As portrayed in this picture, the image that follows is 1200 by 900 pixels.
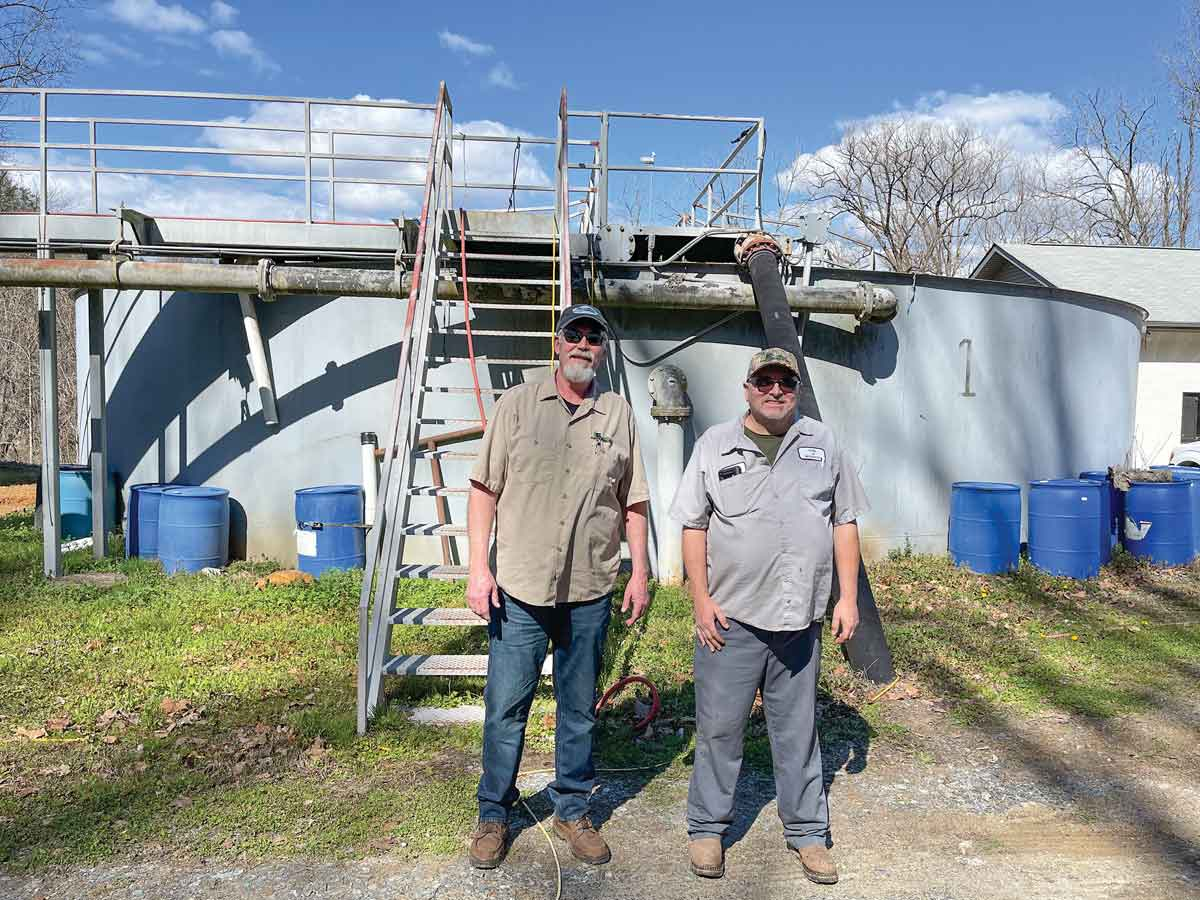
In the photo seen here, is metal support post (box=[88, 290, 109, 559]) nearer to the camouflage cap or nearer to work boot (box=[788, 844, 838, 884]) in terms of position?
the camouflage cap

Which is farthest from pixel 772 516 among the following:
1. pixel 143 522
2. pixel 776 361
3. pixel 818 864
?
pixel 143 522

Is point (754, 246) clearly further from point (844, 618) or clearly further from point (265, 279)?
point (844, 618)

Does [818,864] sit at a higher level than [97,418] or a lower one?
lower

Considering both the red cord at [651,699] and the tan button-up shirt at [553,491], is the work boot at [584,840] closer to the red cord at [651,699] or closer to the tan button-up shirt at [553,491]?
the tan button-up shirt at [553,491]

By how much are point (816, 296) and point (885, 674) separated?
3933mm

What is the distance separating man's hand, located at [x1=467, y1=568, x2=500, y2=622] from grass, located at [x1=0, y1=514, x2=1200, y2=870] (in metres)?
1.09

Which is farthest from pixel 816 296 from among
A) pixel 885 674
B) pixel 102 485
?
pixel 102 485

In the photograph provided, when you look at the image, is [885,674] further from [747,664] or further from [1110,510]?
[1110,510]

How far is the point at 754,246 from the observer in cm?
827

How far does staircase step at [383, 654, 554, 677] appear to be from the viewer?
5.05 metres

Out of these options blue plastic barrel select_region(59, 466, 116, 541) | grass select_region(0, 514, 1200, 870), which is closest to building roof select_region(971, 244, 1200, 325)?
grass select_region(0, 514, 1200, 870)

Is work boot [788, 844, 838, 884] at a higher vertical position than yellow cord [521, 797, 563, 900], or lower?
higher

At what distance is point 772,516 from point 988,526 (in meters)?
6.20

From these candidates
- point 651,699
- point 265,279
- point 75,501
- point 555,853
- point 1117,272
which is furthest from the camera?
point 1117,272
